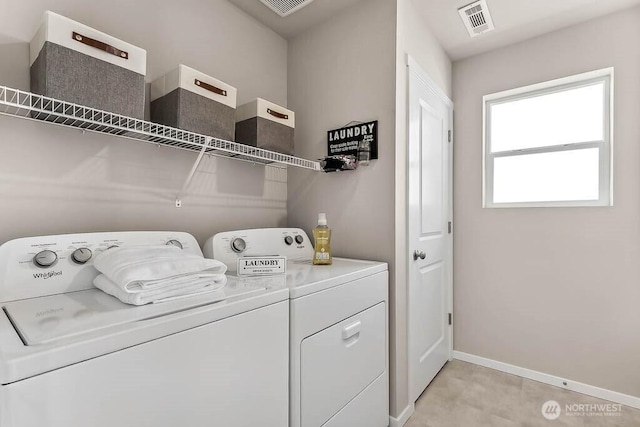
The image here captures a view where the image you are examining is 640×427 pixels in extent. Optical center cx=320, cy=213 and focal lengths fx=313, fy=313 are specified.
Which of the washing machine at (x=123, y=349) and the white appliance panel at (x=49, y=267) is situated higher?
the white appliance panel at (x=49, y=267)

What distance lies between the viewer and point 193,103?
1.36 meters

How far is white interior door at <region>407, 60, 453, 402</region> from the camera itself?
1.91 m

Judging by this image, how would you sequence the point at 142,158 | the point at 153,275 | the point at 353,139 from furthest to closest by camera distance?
the point at 353,139 < the point at 142,158 < the point at 153,275

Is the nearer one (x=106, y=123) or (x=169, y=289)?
(x=169, y=289)

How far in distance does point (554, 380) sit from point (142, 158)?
2954mm

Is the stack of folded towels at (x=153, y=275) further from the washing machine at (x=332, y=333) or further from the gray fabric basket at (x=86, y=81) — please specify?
the gray fabric basket at (x=86, y=81)

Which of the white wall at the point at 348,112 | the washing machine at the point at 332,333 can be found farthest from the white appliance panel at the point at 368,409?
the white wall at the point at 348,112

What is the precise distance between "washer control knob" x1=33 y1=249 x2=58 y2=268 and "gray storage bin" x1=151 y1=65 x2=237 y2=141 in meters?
0.65

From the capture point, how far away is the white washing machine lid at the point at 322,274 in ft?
3.84

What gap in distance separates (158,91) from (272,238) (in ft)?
3.04

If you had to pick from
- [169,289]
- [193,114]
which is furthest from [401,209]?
[169,289]

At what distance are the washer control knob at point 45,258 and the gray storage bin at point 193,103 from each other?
25.7 inches

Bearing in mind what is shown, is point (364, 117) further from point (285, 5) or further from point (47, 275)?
point (47, 275)

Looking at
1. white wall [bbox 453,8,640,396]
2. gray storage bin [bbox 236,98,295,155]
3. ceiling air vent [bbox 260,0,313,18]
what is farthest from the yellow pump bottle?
white wall [bbox 453,8,640,396]
